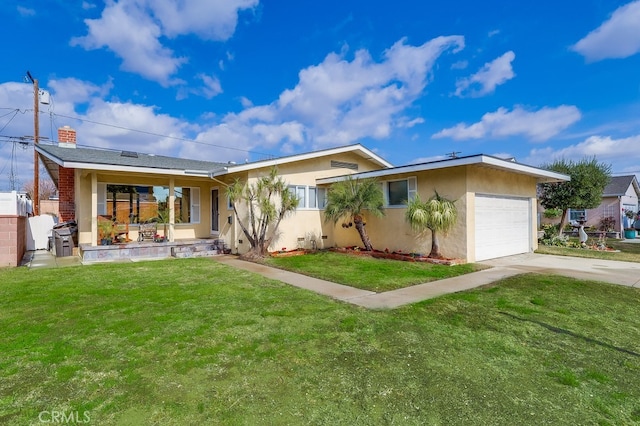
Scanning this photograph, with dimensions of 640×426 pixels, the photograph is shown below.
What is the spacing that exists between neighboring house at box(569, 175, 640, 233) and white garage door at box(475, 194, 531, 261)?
57.9ft

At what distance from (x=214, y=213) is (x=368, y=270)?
26.6 ft

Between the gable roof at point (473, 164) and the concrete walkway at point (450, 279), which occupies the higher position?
the gable roof at point (473, 164)

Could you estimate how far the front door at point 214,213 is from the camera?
543 inches

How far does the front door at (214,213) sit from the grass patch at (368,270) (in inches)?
161

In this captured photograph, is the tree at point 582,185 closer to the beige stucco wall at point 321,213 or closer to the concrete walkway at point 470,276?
the beige stucco wall at point 321,213

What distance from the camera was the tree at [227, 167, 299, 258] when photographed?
1108 cm

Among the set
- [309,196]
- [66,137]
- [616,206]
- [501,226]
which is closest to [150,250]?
[309,196]

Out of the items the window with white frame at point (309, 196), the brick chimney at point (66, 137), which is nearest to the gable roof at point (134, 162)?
the brick chimney at point (66, 137)

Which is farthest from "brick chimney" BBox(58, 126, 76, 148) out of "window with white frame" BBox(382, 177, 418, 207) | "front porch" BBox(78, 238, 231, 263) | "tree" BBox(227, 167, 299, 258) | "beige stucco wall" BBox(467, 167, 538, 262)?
"beige stucco wall" BBox(467, 167, 538, 262)

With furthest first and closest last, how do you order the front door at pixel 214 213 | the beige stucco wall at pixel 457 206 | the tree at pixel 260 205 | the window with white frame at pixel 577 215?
the window with white frame at pixel 577 215 < the front door at pixel 214 213 < the tree at pixel 260 205 < the beige stucco wall at pixel 457 206

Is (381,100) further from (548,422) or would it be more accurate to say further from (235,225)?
(548,422)

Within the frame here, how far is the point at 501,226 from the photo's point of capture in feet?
37.9

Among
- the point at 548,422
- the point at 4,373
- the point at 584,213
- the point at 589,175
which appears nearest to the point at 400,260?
the point at 548,422

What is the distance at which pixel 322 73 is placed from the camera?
1772 cm
